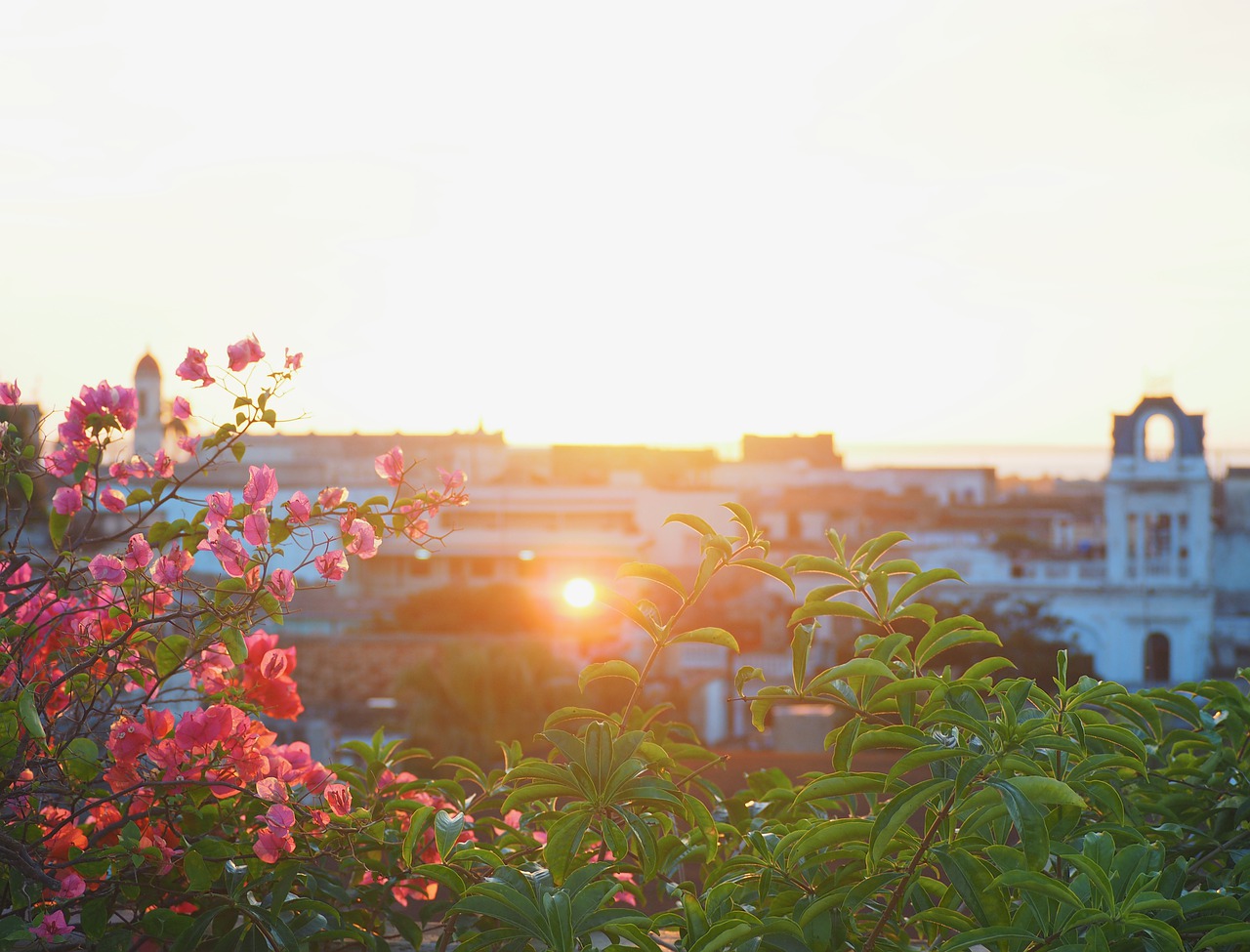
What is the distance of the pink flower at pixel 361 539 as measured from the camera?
1893 mm

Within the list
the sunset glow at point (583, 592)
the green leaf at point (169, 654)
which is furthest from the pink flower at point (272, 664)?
the sunset glow at point (583, 592)

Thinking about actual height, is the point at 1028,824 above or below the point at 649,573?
below

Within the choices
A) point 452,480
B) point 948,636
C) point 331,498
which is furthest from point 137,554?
point 948,636

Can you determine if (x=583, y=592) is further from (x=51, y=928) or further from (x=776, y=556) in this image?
(x=776, y=556)

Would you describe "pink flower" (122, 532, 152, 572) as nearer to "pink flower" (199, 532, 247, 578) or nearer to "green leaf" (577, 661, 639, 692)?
"pink flower" (199, 532, 247, 578)

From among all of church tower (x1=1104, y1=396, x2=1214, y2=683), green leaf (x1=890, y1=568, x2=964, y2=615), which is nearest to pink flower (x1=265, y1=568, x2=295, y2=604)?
green leaf (x1=890, y1=568, x2=964, y2=615)

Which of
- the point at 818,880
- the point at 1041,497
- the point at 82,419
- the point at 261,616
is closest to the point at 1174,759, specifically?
the point at 818,880

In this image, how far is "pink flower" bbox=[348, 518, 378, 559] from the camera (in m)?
1.89

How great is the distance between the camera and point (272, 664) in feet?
6.55

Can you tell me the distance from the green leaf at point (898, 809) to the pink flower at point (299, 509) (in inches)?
36.1

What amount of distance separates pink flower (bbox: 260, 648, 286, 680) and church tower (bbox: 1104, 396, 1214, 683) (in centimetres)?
2749

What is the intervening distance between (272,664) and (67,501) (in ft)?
1.26

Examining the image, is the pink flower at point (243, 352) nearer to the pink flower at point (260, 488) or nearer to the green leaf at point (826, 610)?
the pink flower at point (260, 488)

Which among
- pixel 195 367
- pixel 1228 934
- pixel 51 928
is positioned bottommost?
pixel 51 928
